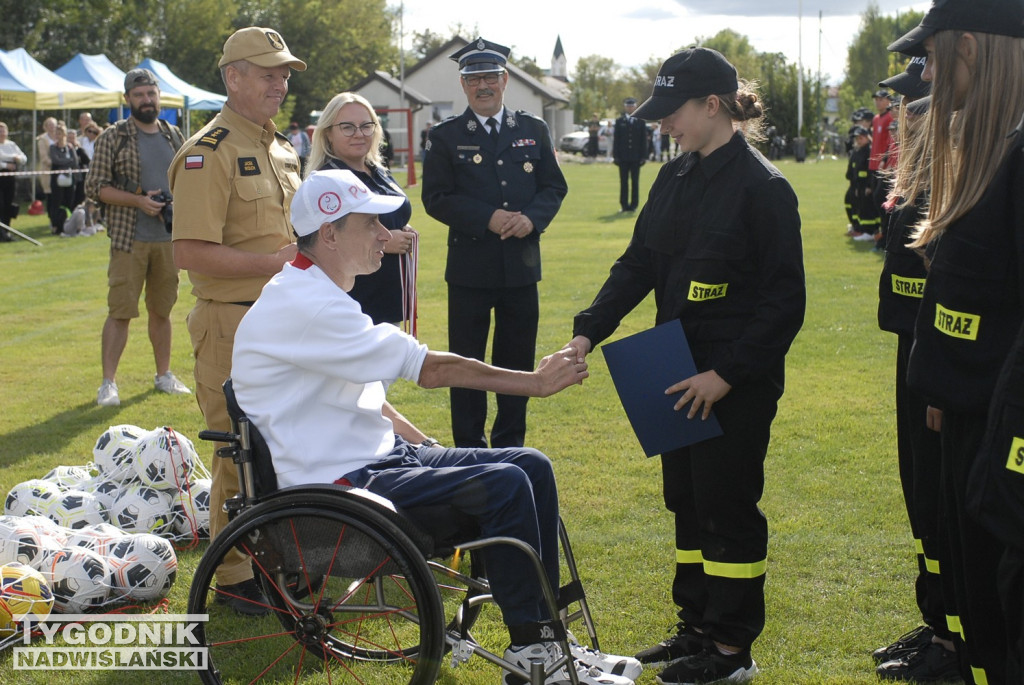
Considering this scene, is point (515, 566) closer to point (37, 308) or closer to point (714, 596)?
point (714, 596)

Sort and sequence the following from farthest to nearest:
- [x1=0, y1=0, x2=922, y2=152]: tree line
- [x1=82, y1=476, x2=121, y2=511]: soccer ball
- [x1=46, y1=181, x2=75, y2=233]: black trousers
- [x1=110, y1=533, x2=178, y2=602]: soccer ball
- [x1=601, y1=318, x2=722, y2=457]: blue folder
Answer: [x1=0, y1=0, x2=922, y2=152]: tree line < [x1=46, y1=181, x2=75, y2=233]: black trousers < [x1=82, y1=476, x2=121, y2=511]: soccer ball < [x1=110, y1=533, x2=178, y2=602]: soccer ball < [x1=601, y1=318, x2=722, y2=457]: blue folder

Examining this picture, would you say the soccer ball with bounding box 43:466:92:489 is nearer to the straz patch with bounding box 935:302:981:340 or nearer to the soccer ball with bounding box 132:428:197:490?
the soccer ball with bounding box 132:428:197:490

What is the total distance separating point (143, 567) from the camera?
167 inches

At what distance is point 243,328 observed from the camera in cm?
326

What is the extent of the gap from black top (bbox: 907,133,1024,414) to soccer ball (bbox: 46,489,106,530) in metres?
3.78

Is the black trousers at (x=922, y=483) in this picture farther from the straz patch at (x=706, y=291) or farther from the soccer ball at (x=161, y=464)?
the soccer ball at (x=161, y=464)

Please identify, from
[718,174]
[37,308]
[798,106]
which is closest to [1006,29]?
[718,174]

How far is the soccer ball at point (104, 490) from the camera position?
16.1 feet

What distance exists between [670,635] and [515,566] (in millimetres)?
1052

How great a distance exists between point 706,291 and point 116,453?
3152mm

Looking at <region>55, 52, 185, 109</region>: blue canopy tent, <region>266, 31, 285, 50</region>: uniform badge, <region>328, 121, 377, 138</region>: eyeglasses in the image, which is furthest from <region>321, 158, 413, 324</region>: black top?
<region>55, 52, 185, 109</region>: blue canopy tent

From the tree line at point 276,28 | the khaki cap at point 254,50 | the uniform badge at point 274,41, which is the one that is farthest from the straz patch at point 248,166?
the tree line at point 276,28

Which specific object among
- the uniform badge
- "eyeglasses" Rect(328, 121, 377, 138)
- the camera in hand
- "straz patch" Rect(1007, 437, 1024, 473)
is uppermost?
the uniform badge

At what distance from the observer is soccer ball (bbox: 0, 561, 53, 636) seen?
389cm
